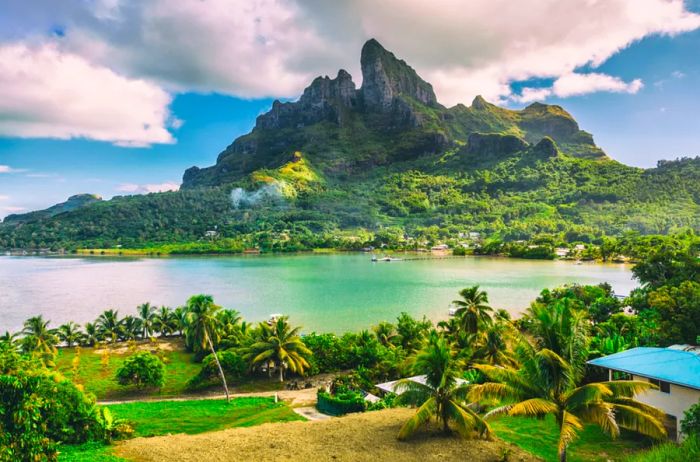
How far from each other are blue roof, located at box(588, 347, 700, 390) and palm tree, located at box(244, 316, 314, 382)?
20.0m

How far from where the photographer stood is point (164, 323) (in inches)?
1906

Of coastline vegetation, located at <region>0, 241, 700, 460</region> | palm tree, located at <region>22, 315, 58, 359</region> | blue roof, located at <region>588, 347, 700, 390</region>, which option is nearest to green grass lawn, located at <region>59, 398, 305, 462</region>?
coastline vegetation, located at <region>0, 241, 700, 460</region>

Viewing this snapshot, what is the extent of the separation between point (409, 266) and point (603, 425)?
102m

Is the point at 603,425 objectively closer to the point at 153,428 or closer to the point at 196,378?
the point at 153,428

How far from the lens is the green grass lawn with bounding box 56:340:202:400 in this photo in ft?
102

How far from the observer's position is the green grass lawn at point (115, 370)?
102 ft

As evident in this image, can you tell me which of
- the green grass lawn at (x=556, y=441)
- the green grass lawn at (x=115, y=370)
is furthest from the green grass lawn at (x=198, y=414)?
the green grass lawn at (x=556, y=441)

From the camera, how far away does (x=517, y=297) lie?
66188 mm

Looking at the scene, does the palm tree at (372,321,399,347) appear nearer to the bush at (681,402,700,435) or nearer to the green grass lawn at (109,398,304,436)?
the green grass lawn at (109,398,304,436)

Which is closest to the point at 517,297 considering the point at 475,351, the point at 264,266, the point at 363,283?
the point at 363,283

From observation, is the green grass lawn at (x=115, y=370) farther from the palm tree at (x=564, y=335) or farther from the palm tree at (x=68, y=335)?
the palm tree at (x=564, y=335)

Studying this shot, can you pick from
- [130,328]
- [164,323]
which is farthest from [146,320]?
[164,323]

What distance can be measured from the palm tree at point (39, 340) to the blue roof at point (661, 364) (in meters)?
39.7

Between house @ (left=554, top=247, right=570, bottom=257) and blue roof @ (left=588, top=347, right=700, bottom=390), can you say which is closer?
blue roof @ (left=588, top=347, right=700, bottom=390)
